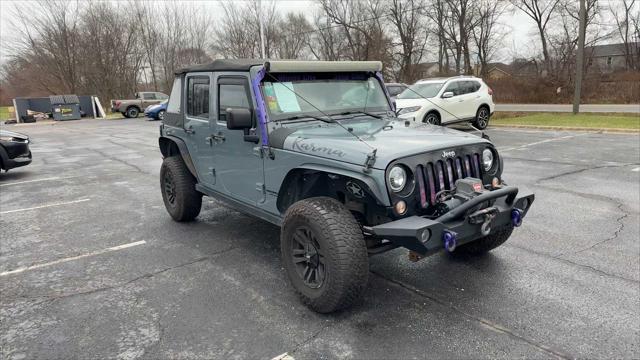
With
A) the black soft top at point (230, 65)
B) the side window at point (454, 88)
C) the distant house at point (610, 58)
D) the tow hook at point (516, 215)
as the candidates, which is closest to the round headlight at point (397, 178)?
the tow hook at point (516, 215)

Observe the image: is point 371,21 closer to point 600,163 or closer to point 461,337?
point 600,163

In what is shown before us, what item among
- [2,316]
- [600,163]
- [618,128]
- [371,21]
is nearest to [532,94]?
[371,21]

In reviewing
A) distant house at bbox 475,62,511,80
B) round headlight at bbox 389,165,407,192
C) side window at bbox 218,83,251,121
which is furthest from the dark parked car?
distant house at bbox 475,62,511,80

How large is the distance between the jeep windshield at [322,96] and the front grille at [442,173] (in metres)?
1.21

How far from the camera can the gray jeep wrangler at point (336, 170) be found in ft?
9.73

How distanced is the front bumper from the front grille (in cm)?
23

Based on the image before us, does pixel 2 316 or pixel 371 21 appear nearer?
pixel 2 316

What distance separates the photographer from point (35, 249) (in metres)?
4.89

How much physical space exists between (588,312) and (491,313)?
0.71 meters

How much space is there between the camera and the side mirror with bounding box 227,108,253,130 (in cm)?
358

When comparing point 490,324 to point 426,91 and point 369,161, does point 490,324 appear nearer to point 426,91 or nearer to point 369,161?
point 369,161

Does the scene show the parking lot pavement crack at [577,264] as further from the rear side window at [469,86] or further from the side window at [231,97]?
the rear side window at [469,86]

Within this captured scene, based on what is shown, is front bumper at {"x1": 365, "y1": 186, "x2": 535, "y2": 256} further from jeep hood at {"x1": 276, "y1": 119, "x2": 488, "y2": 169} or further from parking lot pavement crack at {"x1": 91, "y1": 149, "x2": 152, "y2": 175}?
parking lot pavement crack at {"x1": 91, "y1": 149, "x2": 152, "y2": 175}

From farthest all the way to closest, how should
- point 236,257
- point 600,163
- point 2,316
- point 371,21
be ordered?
point 371,21
point 600,163
point 236,257
point 2,316
